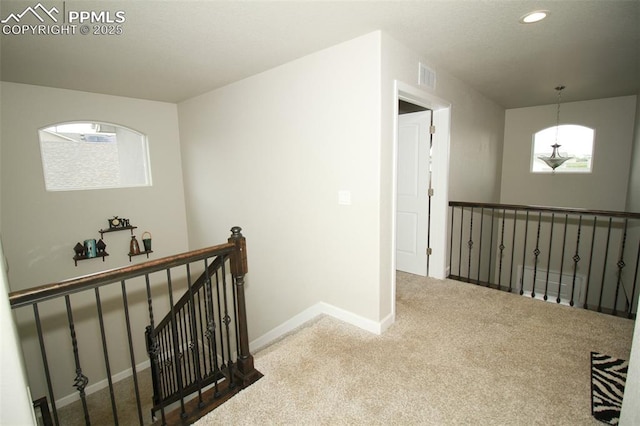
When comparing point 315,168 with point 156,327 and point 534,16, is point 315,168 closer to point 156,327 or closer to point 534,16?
point 534,16

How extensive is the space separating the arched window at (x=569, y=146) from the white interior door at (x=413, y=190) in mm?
3169

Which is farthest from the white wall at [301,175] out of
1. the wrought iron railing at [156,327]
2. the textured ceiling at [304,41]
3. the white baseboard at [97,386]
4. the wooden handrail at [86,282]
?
the white baseboard at [97,386]

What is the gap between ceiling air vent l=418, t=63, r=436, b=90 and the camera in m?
2.85

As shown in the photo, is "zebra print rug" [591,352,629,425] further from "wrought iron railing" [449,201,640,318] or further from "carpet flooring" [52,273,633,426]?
"wrought iron railing" [449,201,640,318]

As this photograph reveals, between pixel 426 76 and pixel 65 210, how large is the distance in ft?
15.2

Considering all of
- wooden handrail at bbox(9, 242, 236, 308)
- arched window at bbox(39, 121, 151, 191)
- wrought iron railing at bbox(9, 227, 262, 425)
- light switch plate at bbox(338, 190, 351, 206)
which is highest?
arched window at bbox(39, 121, 151, 191)

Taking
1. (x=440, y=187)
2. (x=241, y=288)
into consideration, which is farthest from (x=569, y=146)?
(x=241, y=288)

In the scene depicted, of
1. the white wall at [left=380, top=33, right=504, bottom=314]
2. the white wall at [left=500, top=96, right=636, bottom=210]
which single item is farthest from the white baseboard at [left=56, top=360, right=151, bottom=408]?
the white wall at [left=500, top=96, right=636, bottom=210]

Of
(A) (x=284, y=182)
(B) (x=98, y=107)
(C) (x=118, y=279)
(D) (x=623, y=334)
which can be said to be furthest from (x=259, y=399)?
(B) (x=98, y=107)

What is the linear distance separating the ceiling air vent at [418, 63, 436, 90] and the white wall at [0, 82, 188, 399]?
3812 millimetres

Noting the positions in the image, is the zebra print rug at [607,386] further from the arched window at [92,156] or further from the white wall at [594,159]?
the arched window at [92,156]

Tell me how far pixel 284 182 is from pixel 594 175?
537 centimetres

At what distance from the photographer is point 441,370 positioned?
7.00ft

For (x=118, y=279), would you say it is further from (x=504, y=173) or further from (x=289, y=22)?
(x=504, y=173)
